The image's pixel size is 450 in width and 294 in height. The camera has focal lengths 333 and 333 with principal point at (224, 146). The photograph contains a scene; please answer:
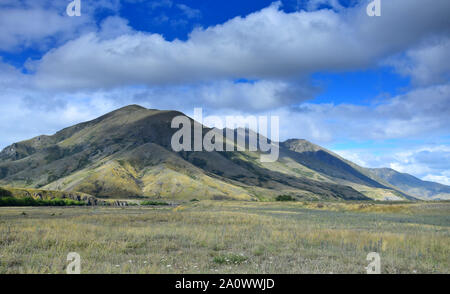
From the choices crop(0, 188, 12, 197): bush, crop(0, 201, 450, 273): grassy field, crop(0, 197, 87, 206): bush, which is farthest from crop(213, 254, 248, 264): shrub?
crop(0, 188, 12, 197): bush

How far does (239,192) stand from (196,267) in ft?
551

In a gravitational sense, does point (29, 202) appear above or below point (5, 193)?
below

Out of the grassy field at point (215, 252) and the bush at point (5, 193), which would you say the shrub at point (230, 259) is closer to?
the grassy field at point (215, 252)

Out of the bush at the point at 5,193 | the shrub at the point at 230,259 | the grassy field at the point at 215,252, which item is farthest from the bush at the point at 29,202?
the shrub at the point at 230,259

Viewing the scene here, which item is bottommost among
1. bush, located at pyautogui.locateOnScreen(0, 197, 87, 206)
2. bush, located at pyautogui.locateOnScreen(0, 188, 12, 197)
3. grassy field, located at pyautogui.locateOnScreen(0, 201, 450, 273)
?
bush, located at pyautogui.locateOnScreen(0, 197, 87, 206)

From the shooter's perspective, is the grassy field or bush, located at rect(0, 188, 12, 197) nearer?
the grassy field

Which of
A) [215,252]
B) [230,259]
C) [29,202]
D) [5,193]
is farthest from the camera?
[5,193]

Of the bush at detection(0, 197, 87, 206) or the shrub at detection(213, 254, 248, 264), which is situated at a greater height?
the shrub at detection(213, 254, 248, 264)

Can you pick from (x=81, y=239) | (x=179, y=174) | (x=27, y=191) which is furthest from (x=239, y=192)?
(x=81, y=239)

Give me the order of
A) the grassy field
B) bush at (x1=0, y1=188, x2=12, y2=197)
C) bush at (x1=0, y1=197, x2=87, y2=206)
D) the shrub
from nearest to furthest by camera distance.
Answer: the grassy field, the shrub, bush at (x1=0, y1=197, x2=87, y2=206), bush at (x1=0, y1=188, x2=12, y2=197)

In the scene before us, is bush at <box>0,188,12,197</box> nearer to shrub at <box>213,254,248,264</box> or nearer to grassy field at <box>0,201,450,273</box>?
grassy field at <box>0,201,450,273</box>

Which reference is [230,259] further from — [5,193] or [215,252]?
[5,193]

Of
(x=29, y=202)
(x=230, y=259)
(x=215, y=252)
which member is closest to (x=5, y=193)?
(x=29, y=202)
